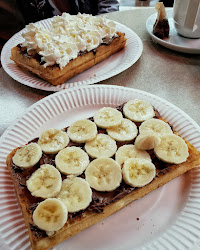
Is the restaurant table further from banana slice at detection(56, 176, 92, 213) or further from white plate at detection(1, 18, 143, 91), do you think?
banana slice at detection(56, 176, 92, 213)

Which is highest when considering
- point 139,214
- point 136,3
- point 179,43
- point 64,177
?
point 179,43

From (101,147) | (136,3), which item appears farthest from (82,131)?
(136,3)

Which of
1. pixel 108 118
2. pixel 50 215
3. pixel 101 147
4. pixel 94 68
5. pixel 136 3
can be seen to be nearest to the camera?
pixel 50 215

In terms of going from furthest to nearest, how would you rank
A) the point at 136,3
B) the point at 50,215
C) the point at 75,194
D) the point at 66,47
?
the point at 136,3
the point at 66,47
the point at 75,194
the point at 50,215

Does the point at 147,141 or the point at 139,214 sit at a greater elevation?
the point at 147,141

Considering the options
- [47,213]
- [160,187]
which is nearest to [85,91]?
[160,187]

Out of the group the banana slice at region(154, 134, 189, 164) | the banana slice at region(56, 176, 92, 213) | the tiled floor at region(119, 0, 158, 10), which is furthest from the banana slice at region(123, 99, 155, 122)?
the tiled floor at region(119, 0, 158, 10)

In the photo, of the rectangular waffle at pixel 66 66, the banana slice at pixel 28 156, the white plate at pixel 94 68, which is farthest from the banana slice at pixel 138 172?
the rectangular waffle at pixel 66 66

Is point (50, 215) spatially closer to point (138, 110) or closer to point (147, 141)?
point (147, 141)

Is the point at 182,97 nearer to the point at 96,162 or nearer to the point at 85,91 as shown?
the point at 85,91
